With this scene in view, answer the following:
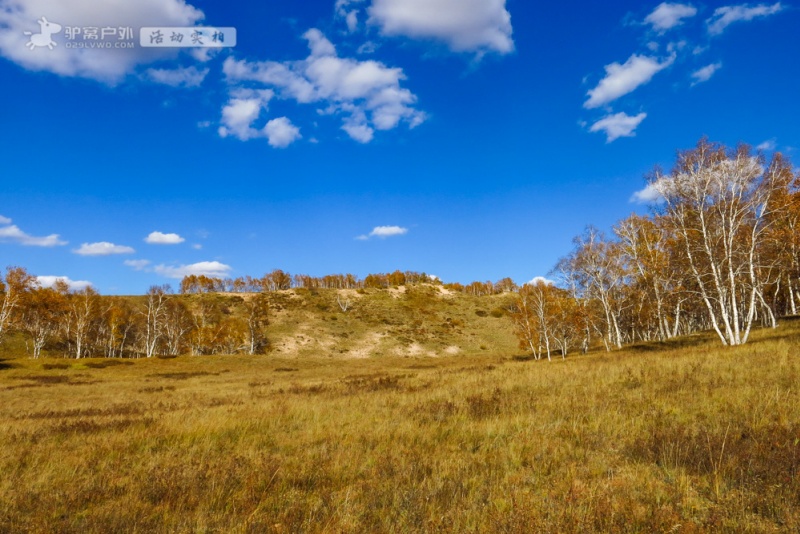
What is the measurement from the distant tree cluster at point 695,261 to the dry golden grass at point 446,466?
15.5 meters

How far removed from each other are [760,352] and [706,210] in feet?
42.8

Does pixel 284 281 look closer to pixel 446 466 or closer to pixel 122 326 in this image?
pixel 122 326

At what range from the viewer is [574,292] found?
4347cm

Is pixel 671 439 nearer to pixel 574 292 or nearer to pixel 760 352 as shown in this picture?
A: pixel 760 352

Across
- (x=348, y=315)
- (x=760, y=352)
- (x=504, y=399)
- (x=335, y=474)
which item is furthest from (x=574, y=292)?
(x=348, y=315)

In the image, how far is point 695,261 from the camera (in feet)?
109

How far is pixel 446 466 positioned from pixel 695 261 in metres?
36.1

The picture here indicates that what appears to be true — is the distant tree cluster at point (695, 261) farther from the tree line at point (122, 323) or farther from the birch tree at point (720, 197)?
the tree line at point (122, 323)

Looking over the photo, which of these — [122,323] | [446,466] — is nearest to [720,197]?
[446,466]

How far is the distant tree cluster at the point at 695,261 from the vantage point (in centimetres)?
2364

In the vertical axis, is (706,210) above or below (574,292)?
above

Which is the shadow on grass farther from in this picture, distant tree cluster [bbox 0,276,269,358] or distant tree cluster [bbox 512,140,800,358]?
distant tree cluster [bbox 0,276,269,358]

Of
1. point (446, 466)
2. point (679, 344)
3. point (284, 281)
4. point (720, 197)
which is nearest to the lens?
point (446, 466)

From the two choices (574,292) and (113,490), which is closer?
(113,490)
